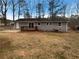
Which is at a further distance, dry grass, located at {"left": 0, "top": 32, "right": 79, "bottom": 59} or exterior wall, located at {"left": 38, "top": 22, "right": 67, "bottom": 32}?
exterior wall, located at {"left": 38, "top": 22, "right": 67, "bottom": 32}

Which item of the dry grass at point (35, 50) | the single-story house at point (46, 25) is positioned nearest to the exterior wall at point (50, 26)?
the single-story house at point (46, 25)

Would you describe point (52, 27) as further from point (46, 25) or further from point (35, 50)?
point (35, 50)

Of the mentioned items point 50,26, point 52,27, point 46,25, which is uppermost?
point 46,25

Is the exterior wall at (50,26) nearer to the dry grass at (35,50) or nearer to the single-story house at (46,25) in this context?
the single-story house at (46,25)

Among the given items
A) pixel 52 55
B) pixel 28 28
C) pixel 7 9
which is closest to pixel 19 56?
pixel 52 55

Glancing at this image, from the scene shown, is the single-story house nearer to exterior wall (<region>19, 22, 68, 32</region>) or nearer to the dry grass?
exterior wall (<region>19, 22, 68, 32</region>)

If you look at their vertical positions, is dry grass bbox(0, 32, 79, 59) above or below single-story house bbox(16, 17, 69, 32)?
below

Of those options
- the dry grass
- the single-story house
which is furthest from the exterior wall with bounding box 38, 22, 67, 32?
the dry grass

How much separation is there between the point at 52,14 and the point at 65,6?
542 centimetres

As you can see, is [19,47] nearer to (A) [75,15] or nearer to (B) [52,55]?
(B) [52,55]

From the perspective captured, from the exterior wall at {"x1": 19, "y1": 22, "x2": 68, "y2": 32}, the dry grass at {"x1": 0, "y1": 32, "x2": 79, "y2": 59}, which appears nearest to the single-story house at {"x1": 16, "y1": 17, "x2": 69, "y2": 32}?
the exterior wall at {"x1": 19, "y1": 22, "x2": 68, "y2": 32}

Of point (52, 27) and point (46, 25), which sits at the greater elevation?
point (46, 25)

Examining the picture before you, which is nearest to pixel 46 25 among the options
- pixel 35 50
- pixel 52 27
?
pixel 52 27

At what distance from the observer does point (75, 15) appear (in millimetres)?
58406
